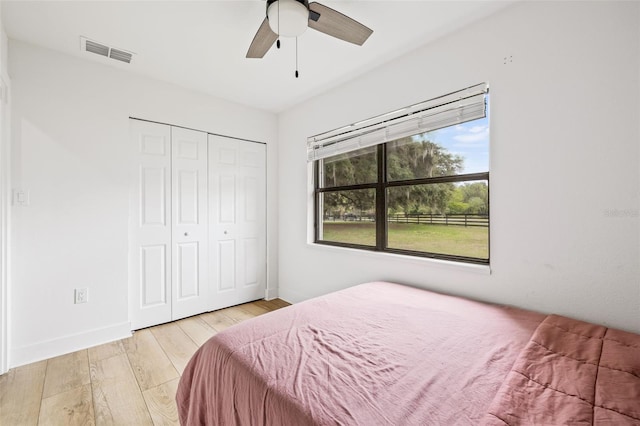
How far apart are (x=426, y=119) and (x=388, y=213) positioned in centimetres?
86

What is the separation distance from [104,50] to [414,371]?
301 centimetres

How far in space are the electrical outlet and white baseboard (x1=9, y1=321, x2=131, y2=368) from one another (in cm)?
27

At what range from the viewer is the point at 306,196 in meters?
3.17

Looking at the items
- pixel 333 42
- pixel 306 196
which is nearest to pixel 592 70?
pixel 333 42

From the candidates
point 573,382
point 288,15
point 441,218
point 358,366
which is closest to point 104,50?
point 288,15

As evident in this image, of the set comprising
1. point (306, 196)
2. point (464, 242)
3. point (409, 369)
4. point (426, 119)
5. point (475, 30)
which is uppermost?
point (475, 30)

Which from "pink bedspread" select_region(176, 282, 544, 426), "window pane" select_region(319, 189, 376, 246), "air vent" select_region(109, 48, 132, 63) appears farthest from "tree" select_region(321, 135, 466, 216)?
"air vent" select_region(109, 48, 132, 63)

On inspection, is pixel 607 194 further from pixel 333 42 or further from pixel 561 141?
pixel 333 42

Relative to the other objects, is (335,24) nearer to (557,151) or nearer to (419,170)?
(419,170)

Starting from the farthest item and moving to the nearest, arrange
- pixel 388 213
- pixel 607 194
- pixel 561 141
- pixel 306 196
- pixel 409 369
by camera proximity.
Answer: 1. pixel 306 196
2. pixel 388 213
3. pixel 561 141
4. pixel 607 194
5. pixel 409 369

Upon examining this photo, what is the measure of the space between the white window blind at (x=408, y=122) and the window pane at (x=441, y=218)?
0.46m

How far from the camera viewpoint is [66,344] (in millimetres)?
2203

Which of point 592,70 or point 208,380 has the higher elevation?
point 592,70

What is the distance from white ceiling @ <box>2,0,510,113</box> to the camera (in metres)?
1.73
